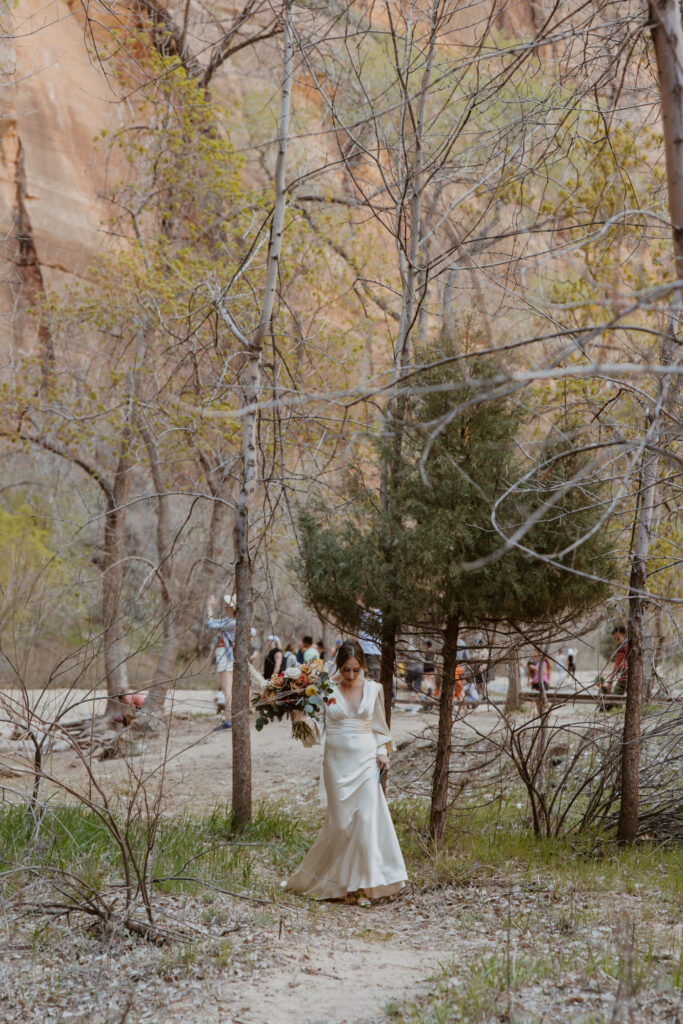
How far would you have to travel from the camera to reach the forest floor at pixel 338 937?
14.8 feet

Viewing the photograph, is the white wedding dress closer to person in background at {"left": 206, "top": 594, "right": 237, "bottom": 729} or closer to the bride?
the bride

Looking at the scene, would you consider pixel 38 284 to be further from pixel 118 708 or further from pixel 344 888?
pixel 344 888

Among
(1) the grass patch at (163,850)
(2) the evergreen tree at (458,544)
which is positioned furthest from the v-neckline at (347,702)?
(1) the grass patch at (163,850)

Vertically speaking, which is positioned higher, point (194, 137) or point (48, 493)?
point (194, 137)

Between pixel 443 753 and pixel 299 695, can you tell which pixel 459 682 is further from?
pixel 299 695

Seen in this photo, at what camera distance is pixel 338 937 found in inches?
240

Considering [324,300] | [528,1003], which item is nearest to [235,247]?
[324,300]

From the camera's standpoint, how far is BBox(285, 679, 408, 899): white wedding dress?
287 inches

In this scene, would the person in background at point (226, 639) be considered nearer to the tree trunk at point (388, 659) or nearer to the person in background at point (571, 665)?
the tree trunk at point (388, 659)

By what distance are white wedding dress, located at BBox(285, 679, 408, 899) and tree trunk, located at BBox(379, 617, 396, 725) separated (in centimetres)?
94

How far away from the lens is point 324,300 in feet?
62.4

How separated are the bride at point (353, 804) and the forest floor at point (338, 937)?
21 cm

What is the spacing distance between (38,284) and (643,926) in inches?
1047

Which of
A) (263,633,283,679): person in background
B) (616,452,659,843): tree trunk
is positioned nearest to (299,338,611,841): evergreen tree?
(616,452,659,843): tree trunk
